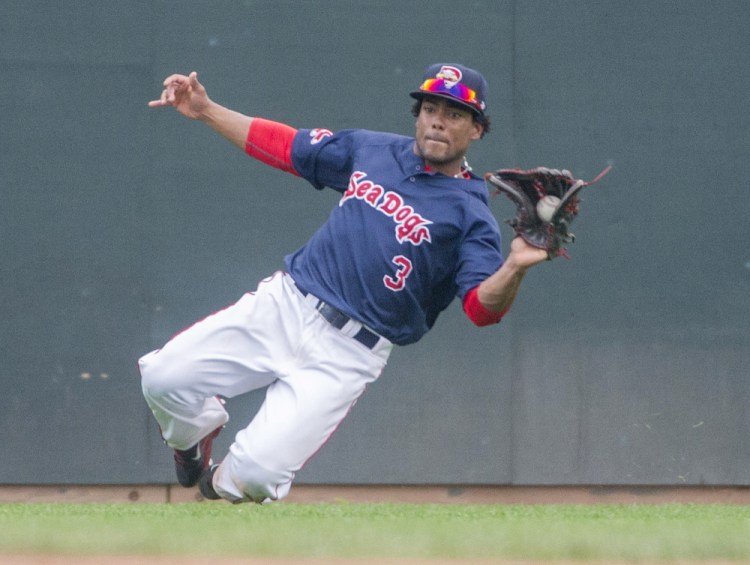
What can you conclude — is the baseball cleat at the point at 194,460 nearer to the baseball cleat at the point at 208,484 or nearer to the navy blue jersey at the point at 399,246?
the baseball cleat at the point at 208,484

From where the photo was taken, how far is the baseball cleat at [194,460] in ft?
17.9

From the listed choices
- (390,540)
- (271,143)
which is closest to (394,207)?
(271,143)

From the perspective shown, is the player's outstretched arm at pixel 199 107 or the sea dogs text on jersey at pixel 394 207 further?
the player's outstretched arm at pixel 199 107

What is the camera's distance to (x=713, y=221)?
25.7ft

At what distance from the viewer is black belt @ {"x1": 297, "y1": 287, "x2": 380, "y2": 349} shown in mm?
5094

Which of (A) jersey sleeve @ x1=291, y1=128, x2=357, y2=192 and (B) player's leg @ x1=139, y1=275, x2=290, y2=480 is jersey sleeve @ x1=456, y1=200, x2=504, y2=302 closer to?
(A) jersey sleeve @ x1=291, y1=128, x2=357, y2=192

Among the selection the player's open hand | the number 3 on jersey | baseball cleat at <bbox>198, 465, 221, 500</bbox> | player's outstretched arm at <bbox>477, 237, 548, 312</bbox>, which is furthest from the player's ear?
baseball cleat at <bbox>198, 465, 221, 500</bbox>

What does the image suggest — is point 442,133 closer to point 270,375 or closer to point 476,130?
point 476,130

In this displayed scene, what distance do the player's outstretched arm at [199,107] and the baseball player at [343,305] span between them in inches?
1.8

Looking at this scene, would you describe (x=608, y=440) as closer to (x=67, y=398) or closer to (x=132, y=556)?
(x=67, y=398)

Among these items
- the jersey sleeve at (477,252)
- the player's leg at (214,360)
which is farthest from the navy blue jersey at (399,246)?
the player's leg at (214,360)

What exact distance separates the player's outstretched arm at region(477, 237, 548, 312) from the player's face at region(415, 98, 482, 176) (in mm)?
607

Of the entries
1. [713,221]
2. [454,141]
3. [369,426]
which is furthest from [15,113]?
[713,221]

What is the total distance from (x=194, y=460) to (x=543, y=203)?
73.6 inches
